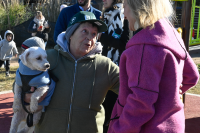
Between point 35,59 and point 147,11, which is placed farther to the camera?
point 35,59

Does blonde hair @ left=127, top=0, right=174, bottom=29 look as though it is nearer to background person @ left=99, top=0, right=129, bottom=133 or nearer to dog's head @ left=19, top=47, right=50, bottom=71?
dog's head @ left=19, top=47, right=50, bottom=71

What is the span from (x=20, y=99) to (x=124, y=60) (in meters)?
1.27

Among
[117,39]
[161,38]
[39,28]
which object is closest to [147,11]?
[161,38]

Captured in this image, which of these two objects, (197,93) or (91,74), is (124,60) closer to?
(91,74)

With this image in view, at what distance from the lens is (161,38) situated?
1606 mm

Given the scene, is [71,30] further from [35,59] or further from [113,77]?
[113,77]

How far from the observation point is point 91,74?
8.07 ft

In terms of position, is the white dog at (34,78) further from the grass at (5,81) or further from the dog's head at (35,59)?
the grass at (5,81)

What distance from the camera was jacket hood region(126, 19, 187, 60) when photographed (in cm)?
159

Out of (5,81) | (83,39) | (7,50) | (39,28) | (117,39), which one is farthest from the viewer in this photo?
(39,28)

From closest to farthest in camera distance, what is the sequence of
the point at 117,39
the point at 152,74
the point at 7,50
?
1. the point at 152,74
2. the point at 117,39
3. the point at 7,50

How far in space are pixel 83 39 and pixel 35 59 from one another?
50cm

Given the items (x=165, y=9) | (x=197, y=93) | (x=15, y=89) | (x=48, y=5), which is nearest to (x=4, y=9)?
(x=48, y=5)

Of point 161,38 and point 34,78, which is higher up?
point 161,38
